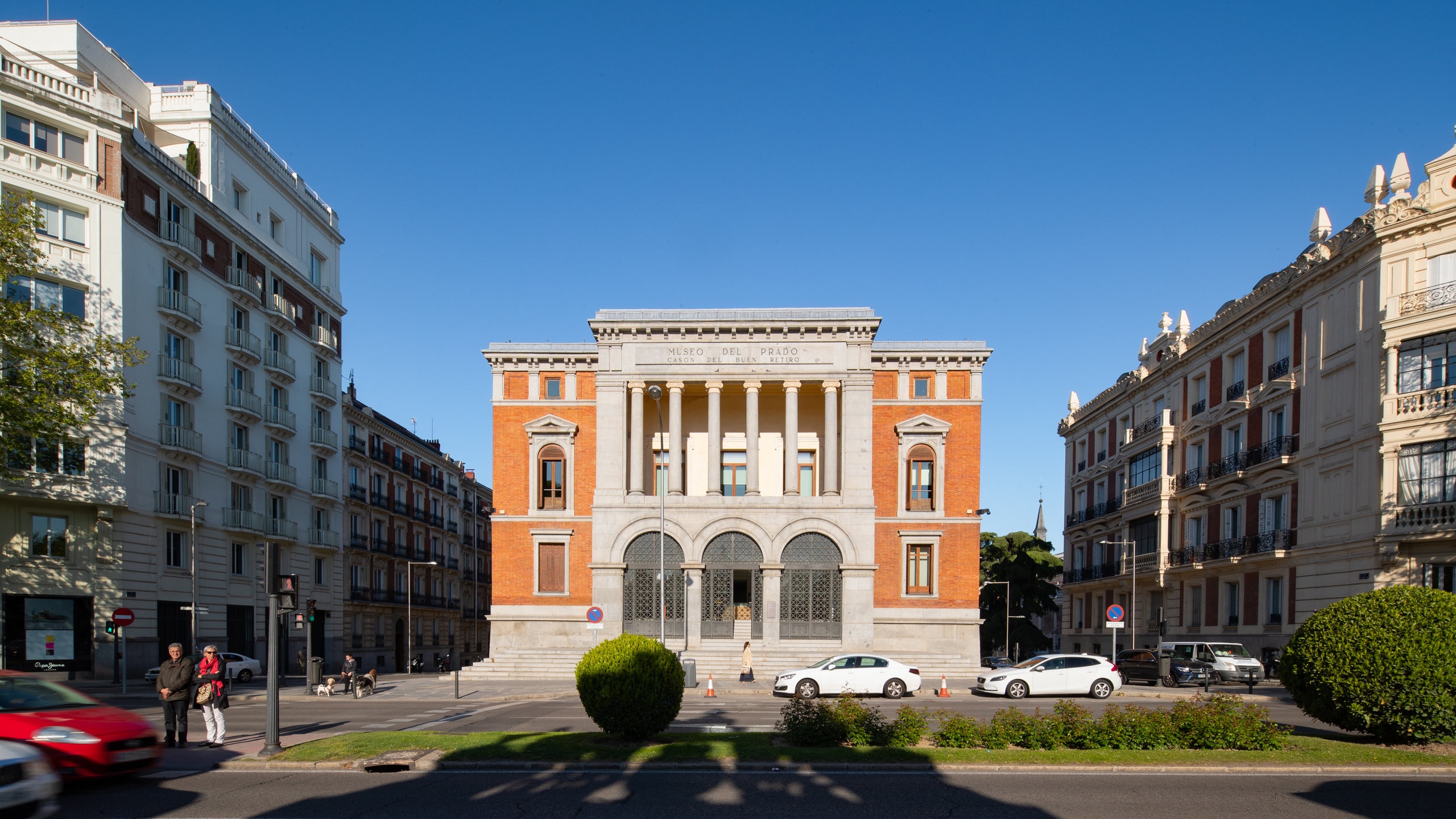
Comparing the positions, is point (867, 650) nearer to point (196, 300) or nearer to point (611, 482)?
point (611, 482)

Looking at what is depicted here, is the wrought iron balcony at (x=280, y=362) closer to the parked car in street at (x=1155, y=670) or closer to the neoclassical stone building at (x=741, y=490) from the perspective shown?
the neoclassical stone building at (x=741, y=490)

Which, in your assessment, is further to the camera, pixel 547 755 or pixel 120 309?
pixel 120 309

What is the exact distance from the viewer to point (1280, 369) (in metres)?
41.1

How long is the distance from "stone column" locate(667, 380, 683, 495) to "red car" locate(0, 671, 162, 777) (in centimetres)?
3233

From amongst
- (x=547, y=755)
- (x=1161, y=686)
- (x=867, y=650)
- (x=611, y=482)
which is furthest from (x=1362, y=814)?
(x=611, y=482)

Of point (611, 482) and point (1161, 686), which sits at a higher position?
point (611, 482)

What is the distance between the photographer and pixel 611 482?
1844 inches

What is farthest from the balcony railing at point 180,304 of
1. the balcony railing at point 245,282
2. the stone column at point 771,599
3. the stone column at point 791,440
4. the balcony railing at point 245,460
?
the stone column at point 771,599

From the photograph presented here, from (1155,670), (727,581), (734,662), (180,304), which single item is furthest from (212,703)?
(1155,670)

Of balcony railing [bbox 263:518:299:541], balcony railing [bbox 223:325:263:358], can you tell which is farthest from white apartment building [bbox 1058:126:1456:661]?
balcony railing [bbox 223:325:263:358]

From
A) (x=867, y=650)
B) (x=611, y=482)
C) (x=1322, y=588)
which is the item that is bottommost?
(x=867, y=650)

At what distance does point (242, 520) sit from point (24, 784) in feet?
129

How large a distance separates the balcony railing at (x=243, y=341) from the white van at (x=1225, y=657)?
142ft

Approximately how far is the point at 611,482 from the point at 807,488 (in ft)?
33.0
